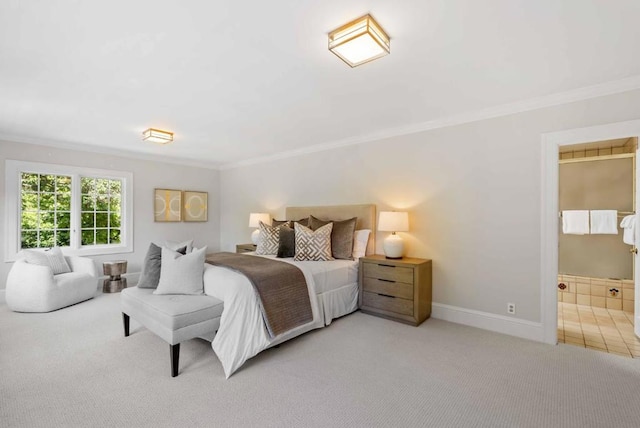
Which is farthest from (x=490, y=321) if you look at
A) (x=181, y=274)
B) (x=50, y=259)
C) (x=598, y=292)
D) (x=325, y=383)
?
(x=50, y=259)

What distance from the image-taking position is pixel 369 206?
4203 mm

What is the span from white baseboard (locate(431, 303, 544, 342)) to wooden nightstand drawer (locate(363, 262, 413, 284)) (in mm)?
626

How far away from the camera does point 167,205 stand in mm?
5844

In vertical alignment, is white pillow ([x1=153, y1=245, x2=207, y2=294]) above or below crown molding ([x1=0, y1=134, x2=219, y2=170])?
below

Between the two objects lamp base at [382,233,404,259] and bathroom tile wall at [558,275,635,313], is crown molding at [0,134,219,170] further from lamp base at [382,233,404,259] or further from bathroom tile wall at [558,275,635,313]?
bathroom tile wall at [558,275,635,313]

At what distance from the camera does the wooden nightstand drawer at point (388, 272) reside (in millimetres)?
3395

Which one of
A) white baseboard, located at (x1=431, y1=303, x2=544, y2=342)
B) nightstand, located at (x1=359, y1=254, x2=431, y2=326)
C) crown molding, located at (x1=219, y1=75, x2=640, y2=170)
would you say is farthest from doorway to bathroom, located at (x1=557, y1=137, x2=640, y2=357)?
nightstand, located at (x1=359, y1=254, x2=431, y2=326)

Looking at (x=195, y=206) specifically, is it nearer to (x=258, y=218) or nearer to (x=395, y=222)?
(x=258, y=218)

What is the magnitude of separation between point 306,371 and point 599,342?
2.90 meters

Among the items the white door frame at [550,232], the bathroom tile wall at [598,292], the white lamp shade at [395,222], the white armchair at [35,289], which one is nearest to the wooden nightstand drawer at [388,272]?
the white lamp shade at [395,222]

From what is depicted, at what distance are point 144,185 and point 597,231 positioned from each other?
7262mm

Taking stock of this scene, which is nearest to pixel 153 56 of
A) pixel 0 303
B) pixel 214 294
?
pixel 214 294

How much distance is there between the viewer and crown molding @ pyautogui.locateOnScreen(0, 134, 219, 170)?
435 cm

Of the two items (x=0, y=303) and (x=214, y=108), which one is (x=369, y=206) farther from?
(x=0, y=303)
